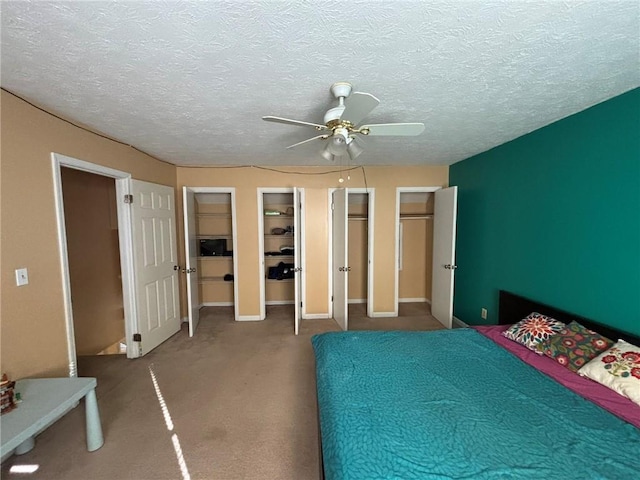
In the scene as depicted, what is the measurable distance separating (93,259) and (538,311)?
4.84m

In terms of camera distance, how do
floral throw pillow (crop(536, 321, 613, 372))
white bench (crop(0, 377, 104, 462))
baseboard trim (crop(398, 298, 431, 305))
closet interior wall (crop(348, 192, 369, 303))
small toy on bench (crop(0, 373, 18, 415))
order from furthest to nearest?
1. baseboard trim (crop(398, 298, 431, 305))
2. closet interior wall (crop(348, 192, 369, 303))
3. floral throw pillow (crop(536, 321, 613, 372))
4. small toy on bench (crop(0, 373, 18, 415))
5. white bench (crop(0, 377, 104, 462))

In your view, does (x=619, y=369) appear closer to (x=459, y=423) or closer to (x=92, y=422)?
(x=459, y=423)

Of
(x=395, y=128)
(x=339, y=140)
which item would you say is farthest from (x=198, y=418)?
(x=395, y=128)

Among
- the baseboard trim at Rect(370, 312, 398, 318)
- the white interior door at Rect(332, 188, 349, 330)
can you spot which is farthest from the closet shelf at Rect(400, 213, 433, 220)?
the baseboard trim at Rect(370, 312, 398, 318)

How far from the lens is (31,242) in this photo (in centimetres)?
186

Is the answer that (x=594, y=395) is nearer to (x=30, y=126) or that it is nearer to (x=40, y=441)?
(x=40, y=441)

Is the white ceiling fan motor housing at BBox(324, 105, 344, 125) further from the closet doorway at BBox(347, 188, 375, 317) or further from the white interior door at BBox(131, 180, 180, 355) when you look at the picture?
the closet doorway at BBox(347, 188, 375, 317)

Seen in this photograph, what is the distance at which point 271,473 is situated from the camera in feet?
5.27

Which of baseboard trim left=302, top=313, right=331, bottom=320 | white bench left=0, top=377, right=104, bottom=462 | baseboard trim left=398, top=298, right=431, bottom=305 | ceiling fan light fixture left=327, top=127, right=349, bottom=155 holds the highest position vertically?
ceiling fan light fixture left=327, top=127, right=349, bottom=155

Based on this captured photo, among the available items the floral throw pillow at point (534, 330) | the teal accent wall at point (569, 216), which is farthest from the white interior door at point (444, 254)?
the floral throw pillow at point (534, 330)

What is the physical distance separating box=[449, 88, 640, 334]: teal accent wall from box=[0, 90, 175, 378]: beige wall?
13.4 ft


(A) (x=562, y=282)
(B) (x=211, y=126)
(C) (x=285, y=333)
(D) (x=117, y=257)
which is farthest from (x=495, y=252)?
(D) (x=117, y=257)

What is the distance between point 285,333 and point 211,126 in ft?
8.75

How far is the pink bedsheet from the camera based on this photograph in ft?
4.46
